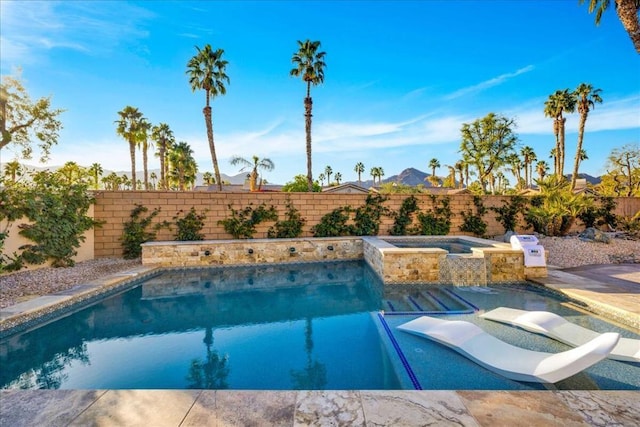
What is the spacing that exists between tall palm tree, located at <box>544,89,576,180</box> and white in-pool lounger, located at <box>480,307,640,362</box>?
19894 mm

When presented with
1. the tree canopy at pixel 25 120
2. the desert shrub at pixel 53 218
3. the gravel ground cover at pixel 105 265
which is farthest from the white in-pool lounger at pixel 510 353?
the tree canopy at pixel 25 120

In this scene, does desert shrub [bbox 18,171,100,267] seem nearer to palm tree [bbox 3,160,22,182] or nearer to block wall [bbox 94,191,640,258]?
palm tree [bbox 3,160,22,182]

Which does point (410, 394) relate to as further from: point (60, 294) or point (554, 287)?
point (60, 294)

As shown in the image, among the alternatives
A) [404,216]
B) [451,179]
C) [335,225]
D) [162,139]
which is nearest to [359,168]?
[451,179]

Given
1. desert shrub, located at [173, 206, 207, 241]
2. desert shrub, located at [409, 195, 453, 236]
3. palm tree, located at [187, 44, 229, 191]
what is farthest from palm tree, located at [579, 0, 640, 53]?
palm tree, located at [187, 44, 229, 191]

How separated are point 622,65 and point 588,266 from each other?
10454 millimetres

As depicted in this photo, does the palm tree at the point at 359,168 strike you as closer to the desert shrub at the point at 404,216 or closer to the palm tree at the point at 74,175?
the desert shrub at the point at 404,216

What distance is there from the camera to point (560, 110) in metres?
20.0

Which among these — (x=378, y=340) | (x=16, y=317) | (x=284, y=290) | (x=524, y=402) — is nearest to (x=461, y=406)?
(x=524, y=402)

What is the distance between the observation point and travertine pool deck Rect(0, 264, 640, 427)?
2156 millimetres

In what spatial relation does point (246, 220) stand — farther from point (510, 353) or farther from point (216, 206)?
point (510, 353)

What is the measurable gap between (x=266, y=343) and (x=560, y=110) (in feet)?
81.9

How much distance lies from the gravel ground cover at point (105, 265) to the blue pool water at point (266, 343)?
1.24 m

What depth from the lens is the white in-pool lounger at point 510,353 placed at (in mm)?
2809
